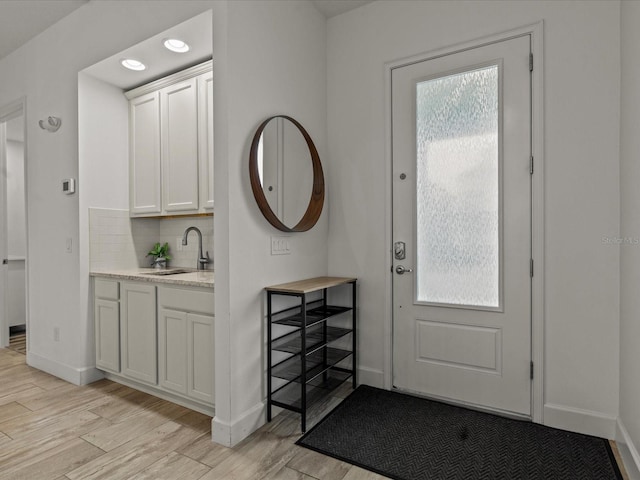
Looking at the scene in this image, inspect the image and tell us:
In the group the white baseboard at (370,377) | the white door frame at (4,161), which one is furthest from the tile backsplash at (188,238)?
the white baseboard at (370,377)

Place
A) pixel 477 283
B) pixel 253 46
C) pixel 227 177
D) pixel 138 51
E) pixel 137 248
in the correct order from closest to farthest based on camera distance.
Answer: pixel 227 177 < pixel 253 46 < pixel 477 283 < pixel 138 51 < pixel 137 248

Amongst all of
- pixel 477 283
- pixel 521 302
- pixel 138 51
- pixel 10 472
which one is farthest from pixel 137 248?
pixel 521 302

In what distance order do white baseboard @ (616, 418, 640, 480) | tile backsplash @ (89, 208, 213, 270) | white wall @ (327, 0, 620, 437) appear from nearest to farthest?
white baseboard @ (616, 418, 640, 480) → white wall @ (327, 0, 620, 437) → tile backsplash @ (89, 208, 213, 270)

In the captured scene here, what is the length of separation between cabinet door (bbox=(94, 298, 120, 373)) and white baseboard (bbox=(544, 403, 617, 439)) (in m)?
2.81

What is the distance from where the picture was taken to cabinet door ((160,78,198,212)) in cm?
276

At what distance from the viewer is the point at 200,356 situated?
223 centimetres

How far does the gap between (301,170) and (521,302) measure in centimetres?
159

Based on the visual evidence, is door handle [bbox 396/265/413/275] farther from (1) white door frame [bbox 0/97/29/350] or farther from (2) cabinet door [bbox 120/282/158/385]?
(1) white door frame [bbox 0/97/29/350]

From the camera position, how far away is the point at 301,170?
8.43ft

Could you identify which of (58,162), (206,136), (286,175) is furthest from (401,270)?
(58,162)

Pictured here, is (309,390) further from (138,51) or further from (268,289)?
(138,51)

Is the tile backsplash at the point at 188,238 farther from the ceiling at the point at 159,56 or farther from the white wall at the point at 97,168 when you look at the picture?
the ceiling at the point at 159,56

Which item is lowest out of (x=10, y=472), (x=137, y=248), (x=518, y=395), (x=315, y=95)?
(x=10, y=472)

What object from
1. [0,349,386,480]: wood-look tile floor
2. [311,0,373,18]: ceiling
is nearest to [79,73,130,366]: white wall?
[0,349,386,480]: wood-look tile floor
